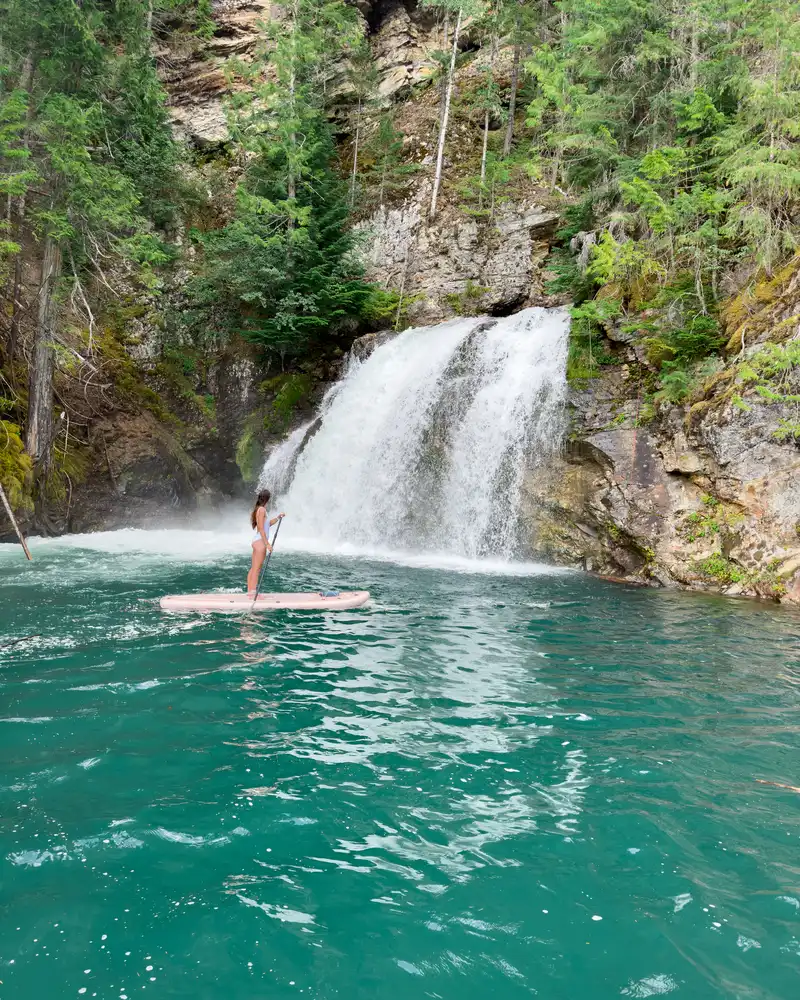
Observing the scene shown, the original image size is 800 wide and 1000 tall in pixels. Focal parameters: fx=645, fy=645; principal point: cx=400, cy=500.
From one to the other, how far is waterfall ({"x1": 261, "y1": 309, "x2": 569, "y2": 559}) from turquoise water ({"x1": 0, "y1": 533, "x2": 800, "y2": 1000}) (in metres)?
6.87

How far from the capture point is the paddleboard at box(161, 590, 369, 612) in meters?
8.48

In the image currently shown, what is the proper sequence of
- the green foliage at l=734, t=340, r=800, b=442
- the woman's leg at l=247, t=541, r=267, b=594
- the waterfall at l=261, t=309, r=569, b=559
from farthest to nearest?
the waterfall at l=261, t=309, r=569, b=559, the green foliage at l=734, t=340, r=800, b=442, the woman's leg at l=247, t=541, r=267, b=594

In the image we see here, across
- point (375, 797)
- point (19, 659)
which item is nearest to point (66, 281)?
point (19, 659)

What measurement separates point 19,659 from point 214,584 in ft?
13.0

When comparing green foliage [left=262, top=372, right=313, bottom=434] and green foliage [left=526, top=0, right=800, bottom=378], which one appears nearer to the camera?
green foliage [left=526, top=0, right=800, bottom=378]

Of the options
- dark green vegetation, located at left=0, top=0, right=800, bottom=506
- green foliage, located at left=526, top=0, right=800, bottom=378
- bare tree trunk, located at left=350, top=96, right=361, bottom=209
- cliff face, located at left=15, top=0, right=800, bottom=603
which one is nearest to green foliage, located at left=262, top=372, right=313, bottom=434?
dark green vegetation, located at left=0, top=0, right=800, bottom=506

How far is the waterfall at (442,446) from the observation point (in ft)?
46.1

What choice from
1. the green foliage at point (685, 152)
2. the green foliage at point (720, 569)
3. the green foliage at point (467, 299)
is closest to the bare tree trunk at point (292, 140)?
the green foliage at point (467, 299)

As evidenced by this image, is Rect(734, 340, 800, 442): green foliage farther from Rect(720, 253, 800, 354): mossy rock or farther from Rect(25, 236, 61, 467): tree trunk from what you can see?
Rect(25, 236, 61, 467): tree trunk

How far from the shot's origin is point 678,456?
470 inches

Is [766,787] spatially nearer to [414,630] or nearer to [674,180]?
[414,630]

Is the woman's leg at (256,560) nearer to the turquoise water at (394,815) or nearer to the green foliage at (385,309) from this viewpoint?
the turquoise water at (394,815)

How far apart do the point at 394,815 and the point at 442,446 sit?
11.8 metres

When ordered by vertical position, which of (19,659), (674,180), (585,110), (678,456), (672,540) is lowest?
(19,659)
